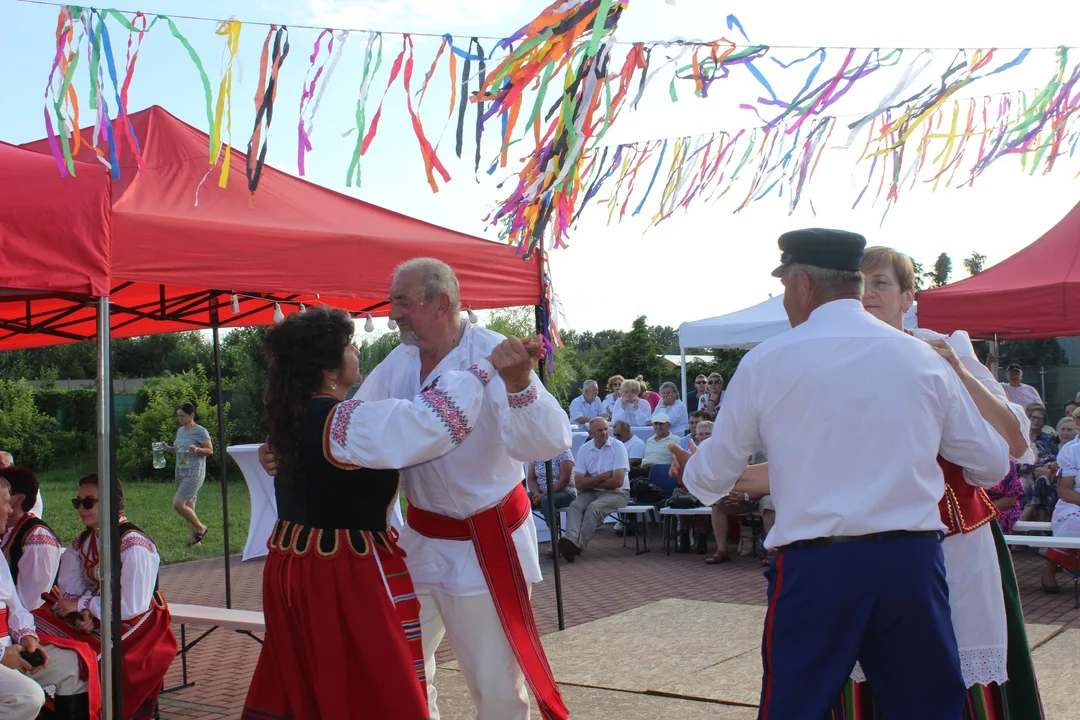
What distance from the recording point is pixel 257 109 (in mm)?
4230

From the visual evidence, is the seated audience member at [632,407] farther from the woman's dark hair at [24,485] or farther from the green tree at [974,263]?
the green tree at [974,263]

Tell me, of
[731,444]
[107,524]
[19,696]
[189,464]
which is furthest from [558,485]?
[731,444]

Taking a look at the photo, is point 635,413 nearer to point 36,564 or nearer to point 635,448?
point 635,448

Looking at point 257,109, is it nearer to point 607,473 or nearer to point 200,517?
point 607,473

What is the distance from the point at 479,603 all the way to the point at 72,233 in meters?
1.97

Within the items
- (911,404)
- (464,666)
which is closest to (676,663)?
(464,666)

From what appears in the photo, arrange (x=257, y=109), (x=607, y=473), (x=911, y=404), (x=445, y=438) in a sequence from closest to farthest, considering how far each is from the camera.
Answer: (x=911, y=404), (x=445, y=438), (x=257, y=109), (x=607, y=473)

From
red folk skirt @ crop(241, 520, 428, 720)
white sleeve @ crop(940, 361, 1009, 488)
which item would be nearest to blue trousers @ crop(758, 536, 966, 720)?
white sleeve @ crop(940, 361, 1009, 488)

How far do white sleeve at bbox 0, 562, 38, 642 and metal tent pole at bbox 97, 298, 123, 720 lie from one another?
0.32 meters

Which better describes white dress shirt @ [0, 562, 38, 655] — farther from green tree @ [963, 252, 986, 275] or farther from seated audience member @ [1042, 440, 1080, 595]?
green tree @ [963, 252, 986, 275]

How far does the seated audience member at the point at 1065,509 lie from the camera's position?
23.7 ft

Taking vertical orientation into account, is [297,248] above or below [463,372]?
above

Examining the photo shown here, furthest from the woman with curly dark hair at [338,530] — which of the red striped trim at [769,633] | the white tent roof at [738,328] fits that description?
the white tent roof at [738,328]

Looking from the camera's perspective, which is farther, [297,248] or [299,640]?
[297,248]
